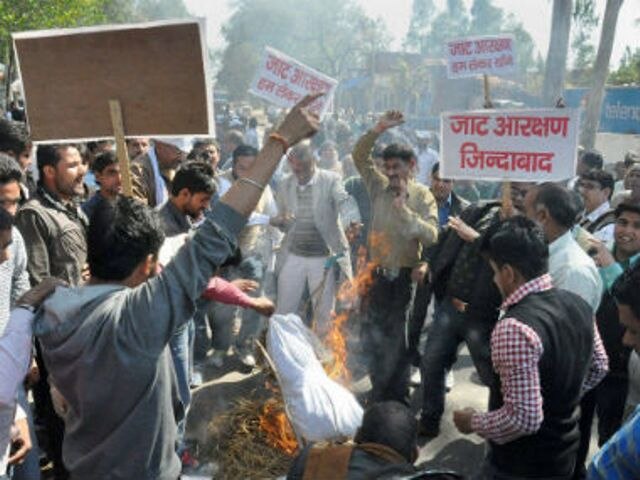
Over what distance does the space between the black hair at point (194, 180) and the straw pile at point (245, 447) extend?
158 cm

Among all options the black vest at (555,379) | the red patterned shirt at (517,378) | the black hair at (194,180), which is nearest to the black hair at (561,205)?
the black vest at (555,379)

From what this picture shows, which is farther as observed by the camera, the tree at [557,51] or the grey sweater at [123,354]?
the tree at [557,51]

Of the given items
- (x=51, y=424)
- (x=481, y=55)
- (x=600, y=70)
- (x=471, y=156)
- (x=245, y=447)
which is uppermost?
(x=481, y=55)

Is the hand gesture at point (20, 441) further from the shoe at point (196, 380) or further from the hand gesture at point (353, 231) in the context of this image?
the hand gesture at point (353, 231)

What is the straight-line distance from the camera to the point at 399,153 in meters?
5.00

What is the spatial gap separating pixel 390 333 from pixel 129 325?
348cm

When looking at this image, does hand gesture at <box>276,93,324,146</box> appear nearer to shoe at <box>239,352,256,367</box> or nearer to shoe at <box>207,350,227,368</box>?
shoe at <box>239,352,256,367</box>

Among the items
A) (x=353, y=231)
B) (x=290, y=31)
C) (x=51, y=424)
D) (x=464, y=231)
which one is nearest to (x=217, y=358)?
(x=353, y=231)

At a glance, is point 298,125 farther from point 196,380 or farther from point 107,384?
point 196,380

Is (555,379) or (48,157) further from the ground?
(48,157)

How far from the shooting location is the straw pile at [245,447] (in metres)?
3.89

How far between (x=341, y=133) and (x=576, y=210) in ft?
41.4

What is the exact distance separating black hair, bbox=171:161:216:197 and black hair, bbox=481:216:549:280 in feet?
6.61

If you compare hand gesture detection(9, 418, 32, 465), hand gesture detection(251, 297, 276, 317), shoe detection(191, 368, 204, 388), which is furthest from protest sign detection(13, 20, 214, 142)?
shoe detection(191, 368, 204, 388)
